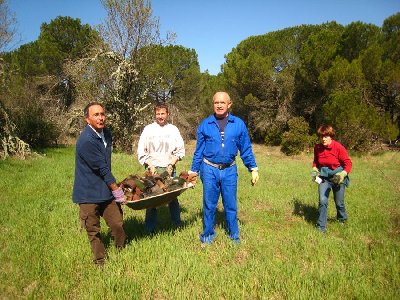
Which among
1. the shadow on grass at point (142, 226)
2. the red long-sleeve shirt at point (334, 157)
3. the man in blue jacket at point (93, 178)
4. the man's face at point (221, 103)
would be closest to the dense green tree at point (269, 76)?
the red long-sleeve shirt at point (334, 157)

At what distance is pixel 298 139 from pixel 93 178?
20.0m

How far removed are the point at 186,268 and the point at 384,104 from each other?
70.4 ft

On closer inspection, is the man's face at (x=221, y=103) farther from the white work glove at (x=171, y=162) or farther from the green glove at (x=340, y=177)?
the green glove at (x=340, y=177)

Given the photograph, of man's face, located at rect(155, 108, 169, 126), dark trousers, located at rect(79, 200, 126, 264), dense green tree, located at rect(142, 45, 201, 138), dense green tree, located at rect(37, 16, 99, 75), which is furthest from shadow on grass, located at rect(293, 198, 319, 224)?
dense green tree, located at rect(37, 16, 99, 75)

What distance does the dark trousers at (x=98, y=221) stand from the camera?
3914 millimetres

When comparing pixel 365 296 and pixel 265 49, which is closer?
pixel 365 296

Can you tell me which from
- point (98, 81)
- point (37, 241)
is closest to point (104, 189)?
point (37, 241)

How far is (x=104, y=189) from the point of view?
13.0 feet

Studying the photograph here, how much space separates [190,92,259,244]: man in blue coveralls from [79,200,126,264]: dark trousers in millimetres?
1353

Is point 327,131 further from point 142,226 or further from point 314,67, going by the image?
point 314,67

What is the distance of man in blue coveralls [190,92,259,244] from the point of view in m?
4.59

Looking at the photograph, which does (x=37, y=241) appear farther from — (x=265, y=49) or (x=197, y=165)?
(x=265, y=49)

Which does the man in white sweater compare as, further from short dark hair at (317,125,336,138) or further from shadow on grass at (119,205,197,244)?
short dark hair at (317,125,336,138)

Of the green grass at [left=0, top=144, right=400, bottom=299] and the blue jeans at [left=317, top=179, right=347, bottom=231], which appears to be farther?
the blue jeans at [left=317, top=179, right=347, bottom=231]
